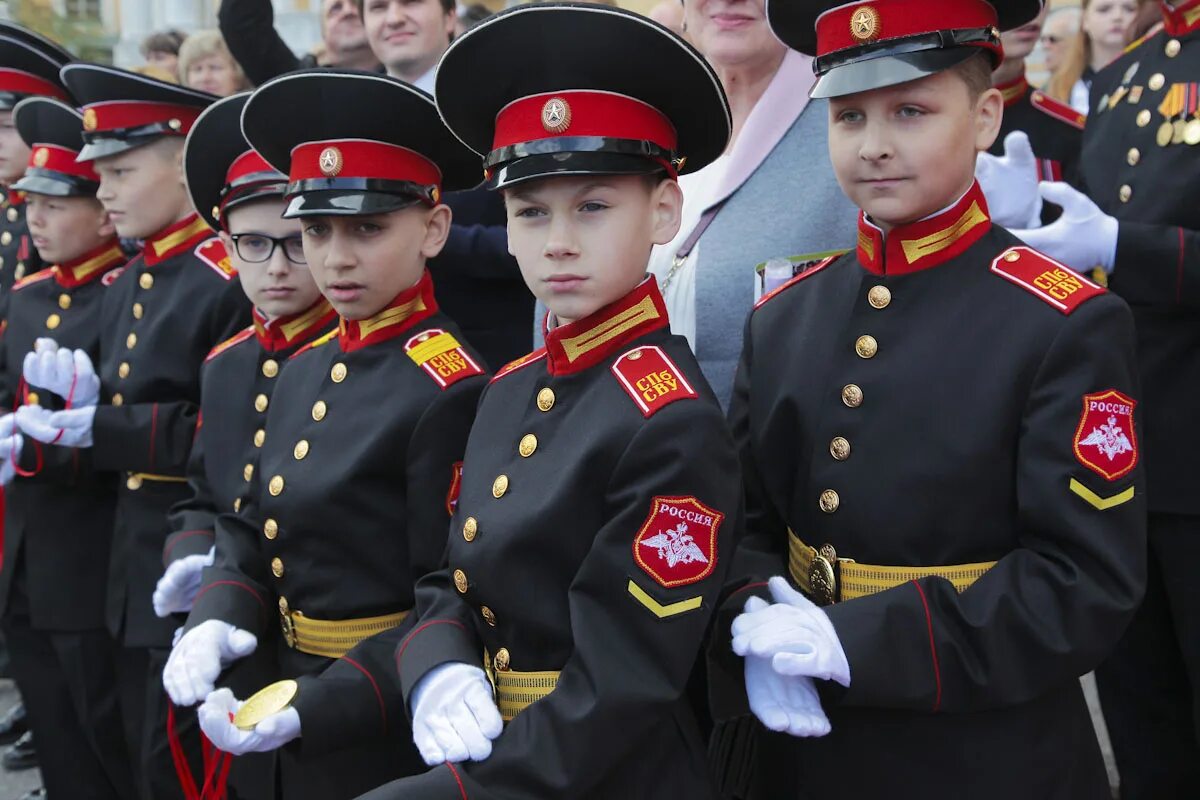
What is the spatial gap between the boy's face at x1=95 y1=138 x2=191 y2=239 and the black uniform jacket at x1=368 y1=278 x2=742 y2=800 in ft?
7.03

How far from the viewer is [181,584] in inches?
124

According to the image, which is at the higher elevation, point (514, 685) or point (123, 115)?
point (123, 115)

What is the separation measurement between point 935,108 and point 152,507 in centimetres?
275

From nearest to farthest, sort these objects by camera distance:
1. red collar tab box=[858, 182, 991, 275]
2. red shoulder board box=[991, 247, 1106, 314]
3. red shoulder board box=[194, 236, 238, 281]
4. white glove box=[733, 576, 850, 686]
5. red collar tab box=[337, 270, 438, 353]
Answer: white glove box=[733, 576, 850, 686]
red shoulder board box=[991, 247, 1106, 314]
red collar tab box=[858, 182, 991, 275]
red collar tab box=[337, 270, 438, 353]
red shoulder board box=[194, 236, 238, 281]

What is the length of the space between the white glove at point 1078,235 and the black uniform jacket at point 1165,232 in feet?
0.20

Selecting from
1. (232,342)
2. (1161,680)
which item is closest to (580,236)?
(232,342)

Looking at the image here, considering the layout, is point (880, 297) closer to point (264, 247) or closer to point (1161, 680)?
point (1161, 680)

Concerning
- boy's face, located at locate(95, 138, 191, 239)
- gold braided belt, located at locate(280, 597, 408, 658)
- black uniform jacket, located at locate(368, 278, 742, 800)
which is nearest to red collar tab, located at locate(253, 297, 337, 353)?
gold braided belt, located at locate(280, 597, 408, 658)

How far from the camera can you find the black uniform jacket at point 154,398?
12.4 feet

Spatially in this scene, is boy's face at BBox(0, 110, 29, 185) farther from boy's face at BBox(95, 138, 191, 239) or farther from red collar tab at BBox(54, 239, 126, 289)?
boy's face at BBox(95, 138, 191, 239)

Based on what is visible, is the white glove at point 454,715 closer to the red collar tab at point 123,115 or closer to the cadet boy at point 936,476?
the cadet boy at point 936,476

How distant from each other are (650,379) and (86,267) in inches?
117

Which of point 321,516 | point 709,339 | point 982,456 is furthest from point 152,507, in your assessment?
point 982,456

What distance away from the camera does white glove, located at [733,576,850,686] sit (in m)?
1.92
